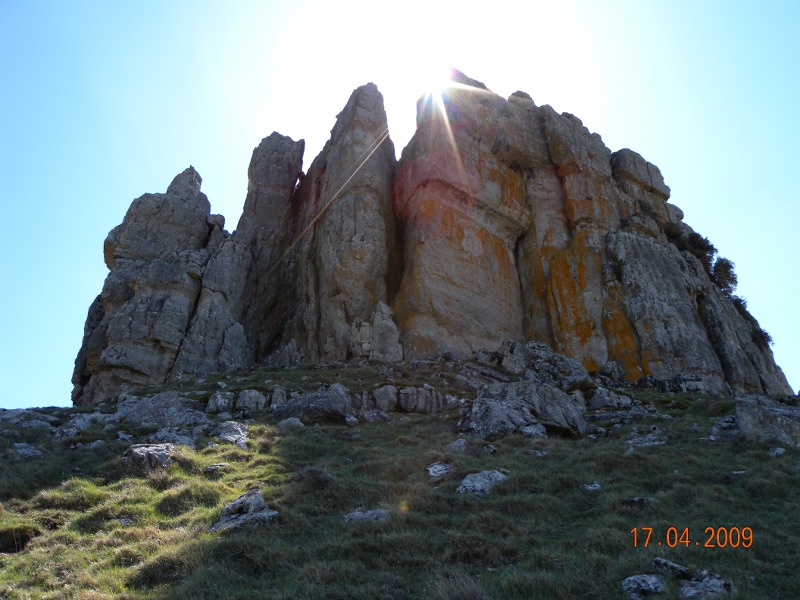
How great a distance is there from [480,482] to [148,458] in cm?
835

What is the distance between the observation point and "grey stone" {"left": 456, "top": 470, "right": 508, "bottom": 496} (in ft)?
41.6

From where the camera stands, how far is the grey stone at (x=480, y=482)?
12.7m

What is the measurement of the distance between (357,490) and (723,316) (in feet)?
146

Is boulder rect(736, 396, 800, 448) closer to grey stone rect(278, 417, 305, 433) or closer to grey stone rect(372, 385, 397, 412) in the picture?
grey stone rect(372, 385, 397, 412)

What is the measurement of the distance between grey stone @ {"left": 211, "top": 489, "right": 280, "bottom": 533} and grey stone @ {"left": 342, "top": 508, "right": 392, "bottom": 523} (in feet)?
4.50

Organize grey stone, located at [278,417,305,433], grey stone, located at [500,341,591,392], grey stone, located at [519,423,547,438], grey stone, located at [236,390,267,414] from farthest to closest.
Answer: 1. grey stone, located at [500,341,591,392]
2. grey stone, located at [236,390,267,414]
3. grey stone, located at [278,417,305,433]
4. grey stone, located at [519,423,547,438]

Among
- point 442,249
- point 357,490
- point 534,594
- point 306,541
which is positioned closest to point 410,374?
point 442,249

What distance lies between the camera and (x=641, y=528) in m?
9.91

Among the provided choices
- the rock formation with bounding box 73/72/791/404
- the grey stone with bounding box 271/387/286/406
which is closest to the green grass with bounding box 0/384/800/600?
the grey stone with bounding box 271/387/286/406

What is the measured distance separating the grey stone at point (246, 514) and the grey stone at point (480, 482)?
4.15m

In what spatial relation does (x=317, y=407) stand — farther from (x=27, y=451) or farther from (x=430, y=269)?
(x=430, y=269)

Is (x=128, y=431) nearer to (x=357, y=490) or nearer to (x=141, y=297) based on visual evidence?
(x=357, y=490)

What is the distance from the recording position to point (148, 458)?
14781mm
